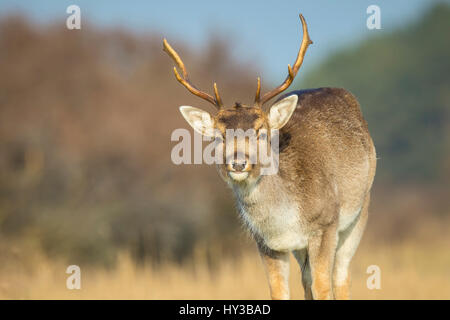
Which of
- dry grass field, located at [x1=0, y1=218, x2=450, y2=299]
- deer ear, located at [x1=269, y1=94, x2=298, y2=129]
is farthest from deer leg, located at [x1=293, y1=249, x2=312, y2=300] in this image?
dry grass field, located at [x1=0, y1=218, x2=450, y2=299]

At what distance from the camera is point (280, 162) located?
688 cm

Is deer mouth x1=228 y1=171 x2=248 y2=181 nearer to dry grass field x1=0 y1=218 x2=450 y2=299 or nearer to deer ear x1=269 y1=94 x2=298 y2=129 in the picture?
deer ear x1=269 y1=94 x2=298 y2=129

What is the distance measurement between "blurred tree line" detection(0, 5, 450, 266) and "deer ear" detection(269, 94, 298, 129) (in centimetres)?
714

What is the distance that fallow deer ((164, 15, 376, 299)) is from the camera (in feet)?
21.4

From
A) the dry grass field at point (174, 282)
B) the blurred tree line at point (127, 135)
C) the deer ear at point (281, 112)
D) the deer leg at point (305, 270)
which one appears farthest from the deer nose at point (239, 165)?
the blurred tree line at point (127, 135)

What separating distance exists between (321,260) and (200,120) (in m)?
1.80

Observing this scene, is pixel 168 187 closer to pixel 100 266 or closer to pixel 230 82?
pixel 100 266

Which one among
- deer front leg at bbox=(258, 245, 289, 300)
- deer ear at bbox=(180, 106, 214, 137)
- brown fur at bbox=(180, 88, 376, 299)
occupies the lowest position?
deer front leg at bbox=(258, 245, 289, 300)

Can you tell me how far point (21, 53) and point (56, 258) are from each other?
1493cm

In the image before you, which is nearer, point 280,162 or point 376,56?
point 280,162

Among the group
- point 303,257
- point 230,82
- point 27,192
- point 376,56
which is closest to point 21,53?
point 230,82

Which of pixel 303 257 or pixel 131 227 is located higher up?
pixel 131 227

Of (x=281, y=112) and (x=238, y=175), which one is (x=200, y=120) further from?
(x=238, y=175)

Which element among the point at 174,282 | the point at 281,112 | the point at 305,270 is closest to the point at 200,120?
the point at 281,112
